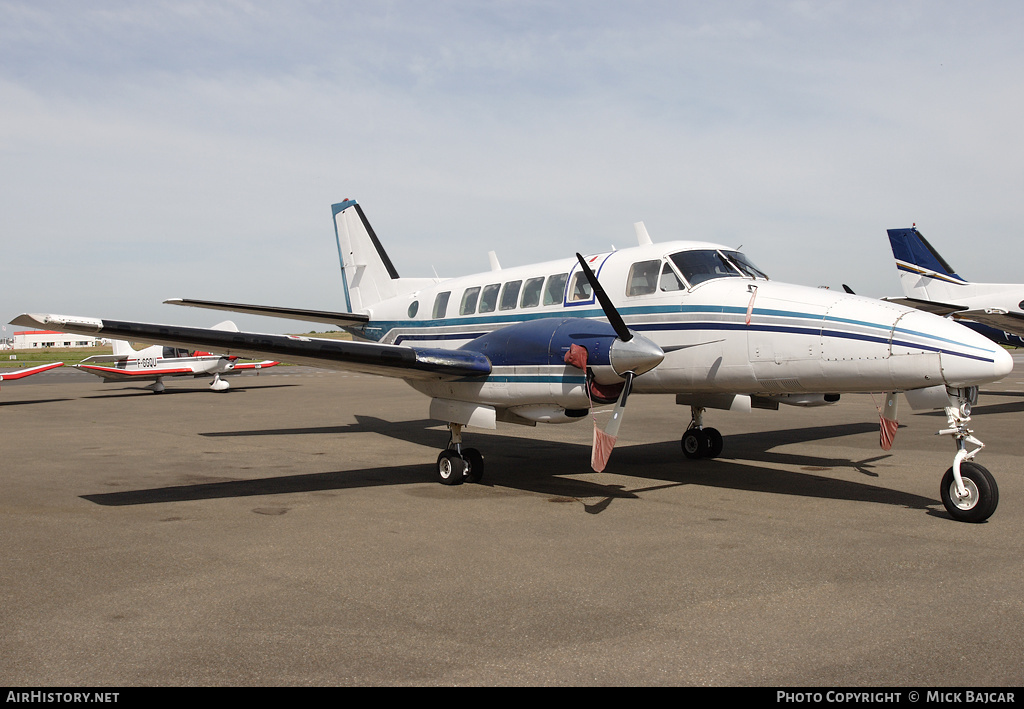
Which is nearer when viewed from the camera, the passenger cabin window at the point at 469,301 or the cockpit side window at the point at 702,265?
the cockpit side window at the point at 702,265

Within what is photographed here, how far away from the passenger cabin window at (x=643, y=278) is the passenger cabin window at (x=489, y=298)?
2.53 meters

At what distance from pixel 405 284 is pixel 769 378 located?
9.00 metres

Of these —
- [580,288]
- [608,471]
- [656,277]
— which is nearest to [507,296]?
[580,288]

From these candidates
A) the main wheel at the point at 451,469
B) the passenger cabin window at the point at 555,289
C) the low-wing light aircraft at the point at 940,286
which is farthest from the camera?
the low-wing light aircraft at the point at 940,286

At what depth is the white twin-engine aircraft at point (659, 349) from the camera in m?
7.20

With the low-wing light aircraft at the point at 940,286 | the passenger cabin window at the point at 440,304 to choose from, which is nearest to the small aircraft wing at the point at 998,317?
the low-wing light aircraft at the point at 940,286

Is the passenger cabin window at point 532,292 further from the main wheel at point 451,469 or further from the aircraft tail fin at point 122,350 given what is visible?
the aircraft tail fin at point 122,350

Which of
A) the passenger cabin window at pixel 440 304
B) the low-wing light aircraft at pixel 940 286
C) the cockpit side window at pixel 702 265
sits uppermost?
the low-wing light aircraft at pixel 940 286

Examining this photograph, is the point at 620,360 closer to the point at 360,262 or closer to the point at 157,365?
the point at 360,262

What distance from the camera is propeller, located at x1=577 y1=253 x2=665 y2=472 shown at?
8.25 meters

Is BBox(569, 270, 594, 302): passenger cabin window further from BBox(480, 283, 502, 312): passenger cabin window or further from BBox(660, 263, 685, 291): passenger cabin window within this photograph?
BBox(480, 283, 502, 312): passenger cabin window

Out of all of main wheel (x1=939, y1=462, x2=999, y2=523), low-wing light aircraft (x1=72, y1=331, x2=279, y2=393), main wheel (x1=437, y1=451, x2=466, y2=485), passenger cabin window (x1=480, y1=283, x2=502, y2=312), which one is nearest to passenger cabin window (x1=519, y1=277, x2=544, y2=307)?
passenger cabin window (x1=480, y1=283, x2=502, y2=312)

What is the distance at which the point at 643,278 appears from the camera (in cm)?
945

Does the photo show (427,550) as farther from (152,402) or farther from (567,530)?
(152,402)
